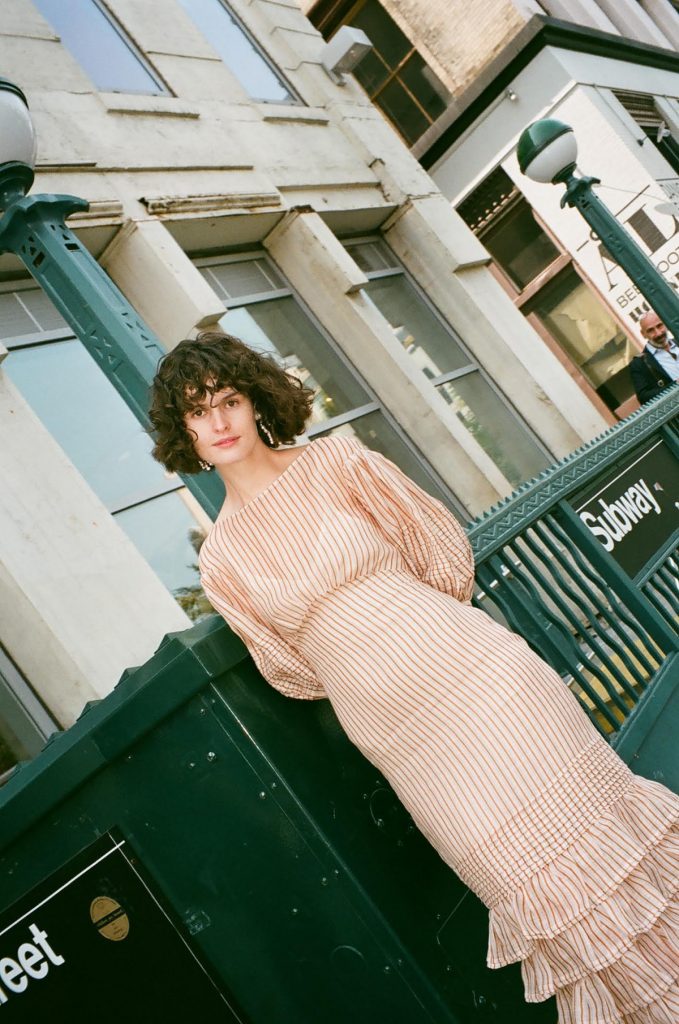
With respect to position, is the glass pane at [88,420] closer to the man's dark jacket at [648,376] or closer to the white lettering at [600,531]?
the white lettering at [600,531]

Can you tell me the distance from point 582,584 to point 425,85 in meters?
14.7

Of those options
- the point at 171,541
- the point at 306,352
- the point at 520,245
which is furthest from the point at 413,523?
the point at 520,245

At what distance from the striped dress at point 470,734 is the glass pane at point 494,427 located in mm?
7195

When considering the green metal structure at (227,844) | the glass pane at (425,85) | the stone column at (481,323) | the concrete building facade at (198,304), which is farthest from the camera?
the glass pane at (425,85)

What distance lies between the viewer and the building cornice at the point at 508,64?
44.7 ft

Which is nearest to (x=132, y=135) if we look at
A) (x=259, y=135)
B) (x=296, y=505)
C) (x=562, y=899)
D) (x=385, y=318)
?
(x=259, y=135)

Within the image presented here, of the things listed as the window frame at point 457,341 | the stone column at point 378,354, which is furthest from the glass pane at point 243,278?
the window frame at point 457,341

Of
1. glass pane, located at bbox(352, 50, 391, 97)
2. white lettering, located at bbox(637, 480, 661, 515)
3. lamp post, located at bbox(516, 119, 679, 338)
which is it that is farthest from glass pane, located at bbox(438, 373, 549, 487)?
glass pane, located at bbox(352, 50, 391, 97)

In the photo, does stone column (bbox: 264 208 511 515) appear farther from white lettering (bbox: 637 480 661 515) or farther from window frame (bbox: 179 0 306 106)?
white lettering (bbox: 637 480 661 515)

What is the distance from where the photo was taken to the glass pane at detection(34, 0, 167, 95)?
7.20m

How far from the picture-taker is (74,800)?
2.16 meters

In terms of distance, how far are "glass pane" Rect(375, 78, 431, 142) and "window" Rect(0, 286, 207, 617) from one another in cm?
1192

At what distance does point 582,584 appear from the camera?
13.4ft

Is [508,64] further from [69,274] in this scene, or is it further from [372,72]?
[69,274]
